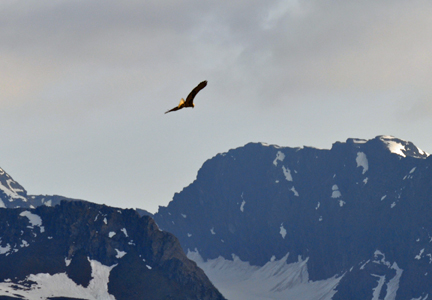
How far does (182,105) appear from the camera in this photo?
108 m

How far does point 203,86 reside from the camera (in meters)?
104

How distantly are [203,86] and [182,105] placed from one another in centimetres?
480

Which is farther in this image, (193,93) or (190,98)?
(190,98)
